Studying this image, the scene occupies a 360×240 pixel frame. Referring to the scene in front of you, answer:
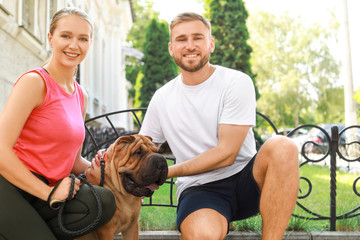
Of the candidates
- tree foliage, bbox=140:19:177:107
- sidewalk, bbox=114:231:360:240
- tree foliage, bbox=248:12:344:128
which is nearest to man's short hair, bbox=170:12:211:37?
sidewalk, bbox=114:231:360:240

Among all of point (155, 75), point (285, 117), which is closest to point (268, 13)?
point (285, 117)

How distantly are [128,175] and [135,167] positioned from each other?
0.22ft

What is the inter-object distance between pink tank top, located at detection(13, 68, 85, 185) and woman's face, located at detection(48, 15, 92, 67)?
17 cm

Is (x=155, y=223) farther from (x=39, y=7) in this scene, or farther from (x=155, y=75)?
(x=155, y=75)

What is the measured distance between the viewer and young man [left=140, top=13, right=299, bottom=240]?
2441 millimetres

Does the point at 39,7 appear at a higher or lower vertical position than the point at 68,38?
higher

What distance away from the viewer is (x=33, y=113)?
217 cm

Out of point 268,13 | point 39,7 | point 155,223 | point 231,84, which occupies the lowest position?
point 155,223

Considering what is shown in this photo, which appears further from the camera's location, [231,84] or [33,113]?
[231,84]

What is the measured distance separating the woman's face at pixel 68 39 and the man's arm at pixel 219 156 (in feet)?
3.22

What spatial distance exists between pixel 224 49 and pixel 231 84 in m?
11.1

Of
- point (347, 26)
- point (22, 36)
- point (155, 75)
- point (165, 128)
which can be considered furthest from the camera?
point (155, 75)

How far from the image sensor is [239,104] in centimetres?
263

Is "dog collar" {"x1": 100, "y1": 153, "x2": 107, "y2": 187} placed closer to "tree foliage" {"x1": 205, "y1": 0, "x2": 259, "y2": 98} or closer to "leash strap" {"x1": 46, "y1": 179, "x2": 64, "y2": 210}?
"leash strap" {"x1": 46, "y1": 179, "x2": 64, "y2": 210}
